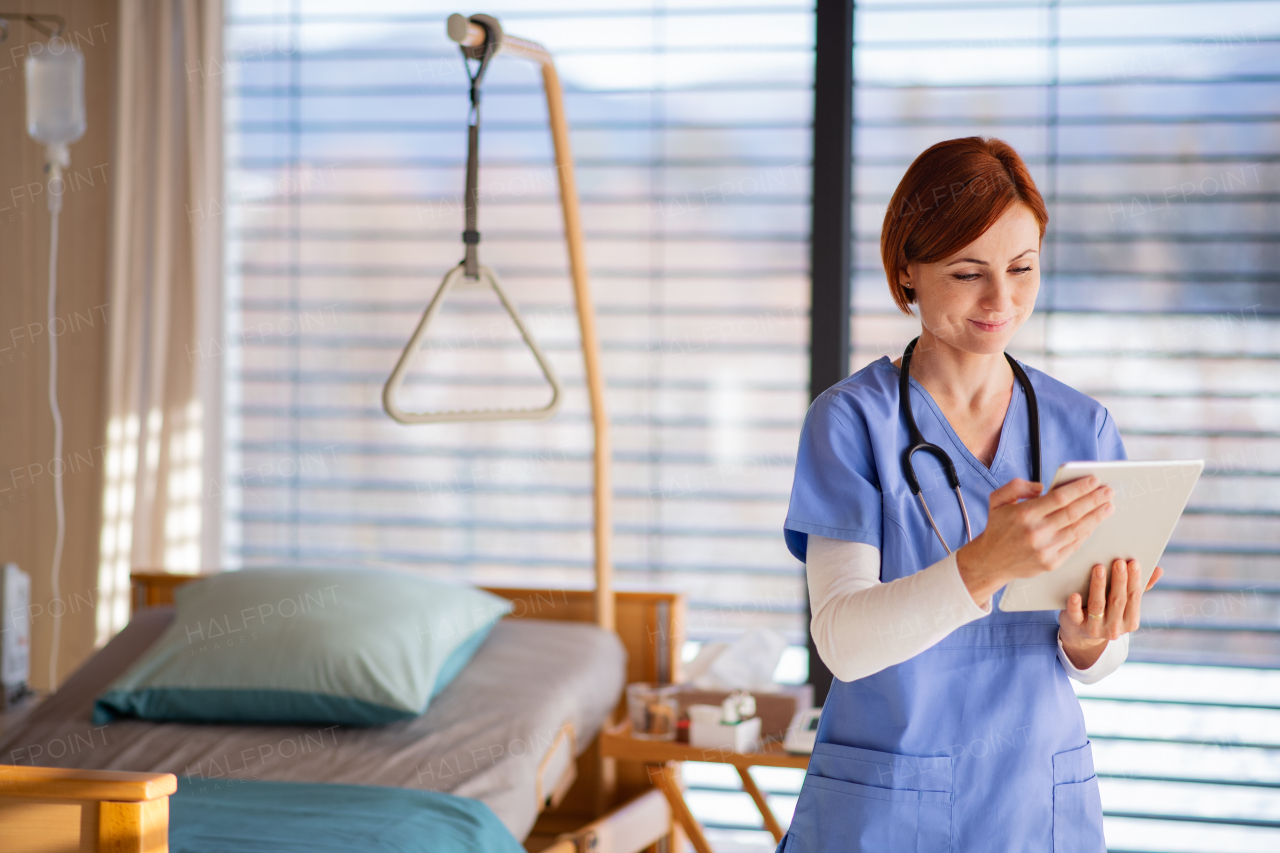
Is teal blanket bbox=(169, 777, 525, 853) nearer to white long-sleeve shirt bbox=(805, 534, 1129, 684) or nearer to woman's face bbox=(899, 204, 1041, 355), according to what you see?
white long-sleeve shirt bbox=(805, 534, 1129, 684)

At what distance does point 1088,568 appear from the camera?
1087 mm

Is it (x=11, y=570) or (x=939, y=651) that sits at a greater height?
(x=939, y=651)

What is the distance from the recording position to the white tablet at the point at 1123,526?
3.31ft

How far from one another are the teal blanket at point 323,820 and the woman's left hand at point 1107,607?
1038 mm

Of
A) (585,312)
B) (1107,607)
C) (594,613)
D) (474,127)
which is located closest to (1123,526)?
(1107,607)

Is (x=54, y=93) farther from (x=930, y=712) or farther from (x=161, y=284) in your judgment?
(x=930, y=712)

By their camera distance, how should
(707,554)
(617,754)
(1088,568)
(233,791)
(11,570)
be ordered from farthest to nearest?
(707,554)
(11,570)
(617,754)
(233,791)
(1088,568)

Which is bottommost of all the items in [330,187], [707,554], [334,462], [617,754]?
[617,754]

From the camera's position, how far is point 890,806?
114cm

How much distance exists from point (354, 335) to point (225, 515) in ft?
2.06

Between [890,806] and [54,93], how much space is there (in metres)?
2.49

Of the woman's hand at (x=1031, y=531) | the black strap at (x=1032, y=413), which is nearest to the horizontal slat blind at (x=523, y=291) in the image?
the black strap at (x=1032, y=413)

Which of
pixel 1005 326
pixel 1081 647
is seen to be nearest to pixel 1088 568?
pixel 1081 647

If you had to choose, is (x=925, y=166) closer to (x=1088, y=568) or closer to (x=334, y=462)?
(x=1088, y=568)
